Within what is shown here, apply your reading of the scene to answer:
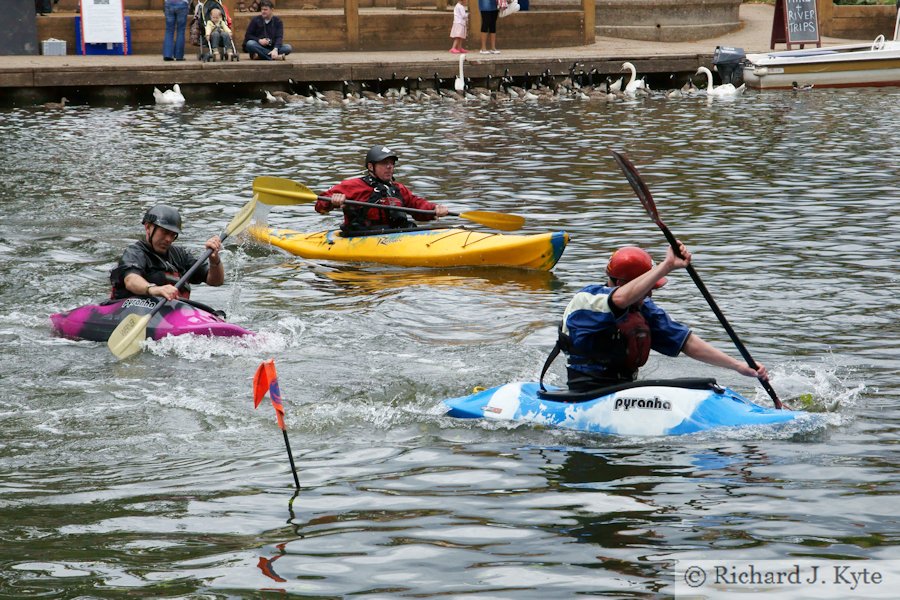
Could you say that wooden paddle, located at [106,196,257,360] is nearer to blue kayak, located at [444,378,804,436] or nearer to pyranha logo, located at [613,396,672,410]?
blue kayak, located at [444,378,804,436]

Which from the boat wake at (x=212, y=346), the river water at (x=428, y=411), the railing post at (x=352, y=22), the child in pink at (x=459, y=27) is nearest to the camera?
the river water at (x=428, y=411)

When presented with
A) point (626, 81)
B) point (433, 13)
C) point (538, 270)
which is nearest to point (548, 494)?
point (538, 270)

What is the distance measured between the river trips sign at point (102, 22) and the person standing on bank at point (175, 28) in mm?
1091

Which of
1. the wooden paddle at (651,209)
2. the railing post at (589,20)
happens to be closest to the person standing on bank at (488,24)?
the railing post at (589,20)

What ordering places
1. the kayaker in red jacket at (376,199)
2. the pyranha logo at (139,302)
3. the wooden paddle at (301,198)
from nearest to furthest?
1. the pyranha logo at (139,302)
2. the kayaker in red jacket at (376,199)
3. the wooden paddle at (301,198)

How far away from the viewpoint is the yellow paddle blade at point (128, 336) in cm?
902

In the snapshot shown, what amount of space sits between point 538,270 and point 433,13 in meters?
18.6

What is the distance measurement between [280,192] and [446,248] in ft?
6.07

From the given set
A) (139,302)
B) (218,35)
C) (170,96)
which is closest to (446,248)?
(139,302)

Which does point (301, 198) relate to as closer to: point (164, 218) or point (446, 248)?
point (446, 248)

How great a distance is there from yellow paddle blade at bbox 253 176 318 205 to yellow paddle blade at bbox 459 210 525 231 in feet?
5.63

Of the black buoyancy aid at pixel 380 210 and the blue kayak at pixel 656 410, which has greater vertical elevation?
the black buoyancy aid at pixel 380 210

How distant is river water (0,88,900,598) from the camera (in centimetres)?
560

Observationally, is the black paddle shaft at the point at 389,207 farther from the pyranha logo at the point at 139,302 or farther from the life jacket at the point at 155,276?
the pyranha logo at the point at 139,302
